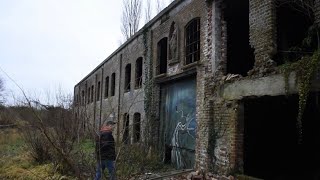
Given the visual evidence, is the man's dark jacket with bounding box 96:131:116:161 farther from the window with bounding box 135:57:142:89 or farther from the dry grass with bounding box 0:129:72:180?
the window with bounding box 135:57:142:89

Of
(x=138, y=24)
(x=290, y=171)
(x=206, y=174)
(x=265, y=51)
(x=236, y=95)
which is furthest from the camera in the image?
(x=138, y=24)

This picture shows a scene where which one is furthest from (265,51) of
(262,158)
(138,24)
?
(138,24)

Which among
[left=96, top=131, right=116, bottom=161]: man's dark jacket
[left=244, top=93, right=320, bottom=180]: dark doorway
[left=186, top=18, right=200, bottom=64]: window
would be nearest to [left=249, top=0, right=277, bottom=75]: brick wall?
[left=244, top=93, right=320, bottom=180]: dark doorway

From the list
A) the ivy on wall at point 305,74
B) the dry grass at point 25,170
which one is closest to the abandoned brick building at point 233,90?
the ivy on wall at point 305,74

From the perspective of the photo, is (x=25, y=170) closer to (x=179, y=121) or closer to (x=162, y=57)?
(x=179, y=121)

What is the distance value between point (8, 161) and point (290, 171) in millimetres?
10248

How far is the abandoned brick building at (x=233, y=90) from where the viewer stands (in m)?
8.37

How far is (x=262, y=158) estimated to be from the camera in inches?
419

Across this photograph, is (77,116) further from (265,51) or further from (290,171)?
(290,171)

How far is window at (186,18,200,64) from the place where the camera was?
11877 millimetres

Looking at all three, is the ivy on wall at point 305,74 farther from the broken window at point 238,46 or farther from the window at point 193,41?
the broken window at point 238,46

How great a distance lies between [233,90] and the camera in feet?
30.9

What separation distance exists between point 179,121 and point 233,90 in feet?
12.3

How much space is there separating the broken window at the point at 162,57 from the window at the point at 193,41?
2.48 meters
